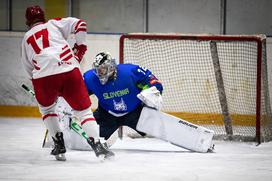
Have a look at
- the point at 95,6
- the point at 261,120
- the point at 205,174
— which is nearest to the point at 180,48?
the point at 261,120

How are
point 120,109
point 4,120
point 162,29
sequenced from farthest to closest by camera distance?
point 162,29, point 4,120, point 120,109

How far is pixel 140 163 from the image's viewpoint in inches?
247

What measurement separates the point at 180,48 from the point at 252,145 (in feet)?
4.79

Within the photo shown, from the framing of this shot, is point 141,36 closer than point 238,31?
Yes

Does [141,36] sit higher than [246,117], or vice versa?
[141,36]

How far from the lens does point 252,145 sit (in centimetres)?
751

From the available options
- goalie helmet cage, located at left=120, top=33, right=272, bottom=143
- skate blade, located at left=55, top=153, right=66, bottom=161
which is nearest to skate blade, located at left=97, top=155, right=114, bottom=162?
skate blade, located at left=55, top=153, right=66, bottom=161

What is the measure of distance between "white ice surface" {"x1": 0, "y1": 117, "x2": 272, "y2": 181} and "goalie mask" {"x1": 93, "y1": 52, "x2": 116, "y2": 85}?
60cm

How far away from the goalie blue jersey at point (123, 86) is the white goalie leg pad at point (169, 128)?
0.53 ft

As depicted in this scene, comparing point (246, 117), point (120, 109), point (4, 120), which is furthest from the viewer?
point (4, 120)

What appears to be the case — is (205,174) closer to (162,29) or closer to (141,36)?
(141,36)

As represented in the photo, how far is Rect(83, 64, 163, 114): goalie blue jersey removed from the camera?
A: 702 cm

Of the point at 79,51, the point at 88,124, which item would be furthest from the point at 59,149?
the point at 79,51

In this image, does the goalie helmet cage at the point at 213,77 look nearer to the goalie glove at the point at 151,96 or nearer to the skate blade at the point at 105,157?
the goalie glove at the point at 151,96
